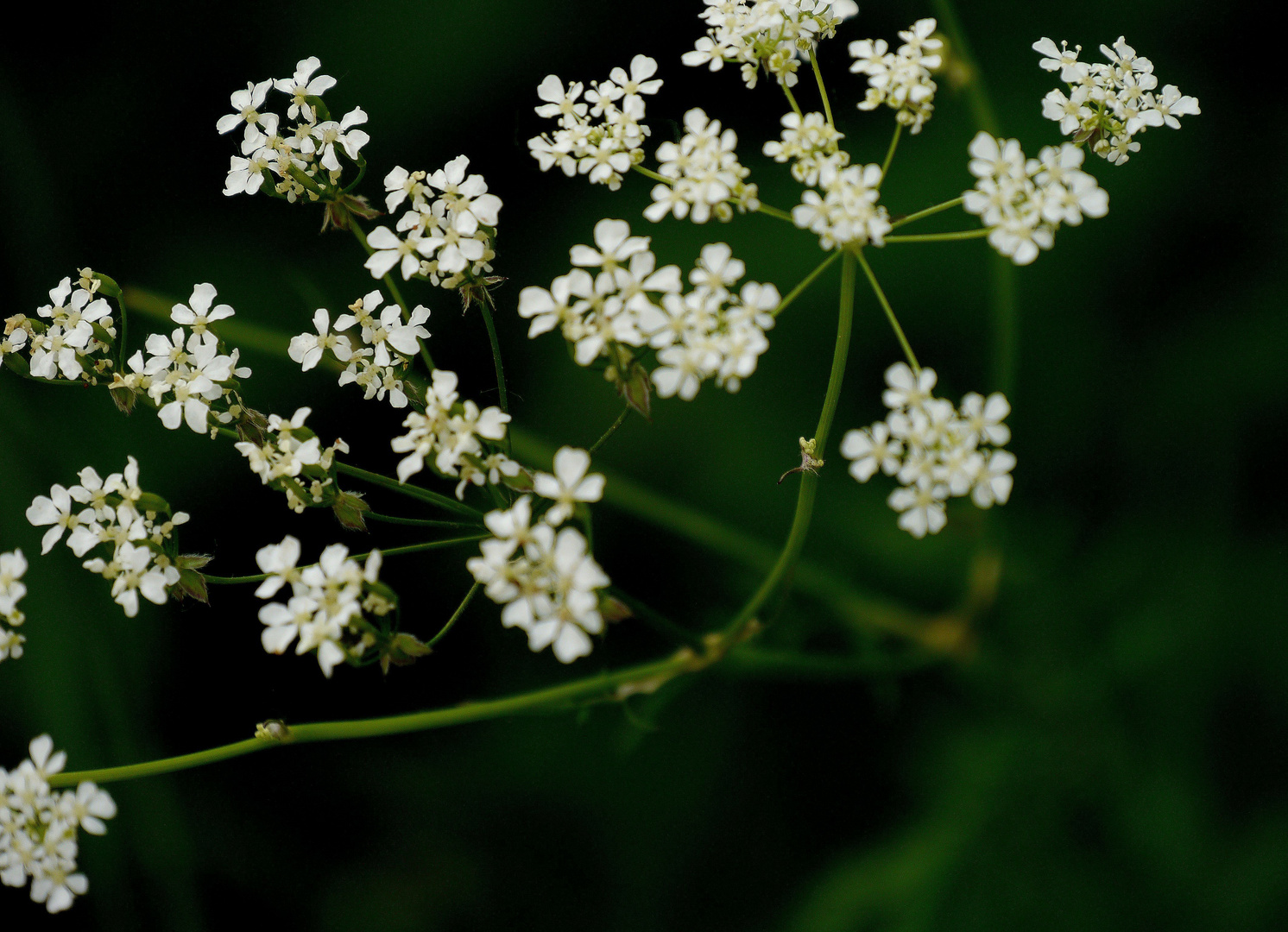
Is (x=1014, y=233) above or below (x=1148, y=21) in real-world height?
below

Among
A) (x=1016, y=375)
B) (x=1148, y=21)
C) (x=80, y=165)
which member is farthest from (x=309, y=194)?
(x=1148, y=21)

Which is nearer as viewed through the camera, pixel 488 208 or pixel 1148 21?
pixel 488 208

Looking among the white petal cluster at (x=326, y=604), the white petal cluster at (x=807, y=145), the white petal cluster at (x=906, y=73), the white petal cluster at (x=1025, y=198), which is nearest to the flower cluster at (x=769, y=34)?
the white petal cluster at (x=906, y=73)

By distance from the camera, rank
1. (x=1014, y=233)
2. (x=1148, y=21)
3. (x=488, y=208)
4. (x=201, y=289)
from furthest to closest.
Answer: (x=1148, y=21)
(x=201, y=289)
(x=488, y=208)
(x=1014, y=233)

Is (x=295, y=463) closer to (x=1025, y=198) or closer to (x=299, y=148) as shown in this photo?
(x=299, y=148)

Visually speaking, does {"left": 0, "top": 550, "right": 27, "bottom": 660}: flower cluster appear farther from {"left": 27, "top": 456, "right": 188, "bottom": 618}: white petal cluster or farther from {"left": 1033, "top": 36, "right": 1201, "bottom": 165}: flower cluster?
{"left": 1033, "top": 36, "right": 1201, "bottom": 165}: flower cluster

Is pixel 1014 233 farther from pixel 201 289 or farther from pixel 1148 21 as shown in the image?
pixel 1148 21

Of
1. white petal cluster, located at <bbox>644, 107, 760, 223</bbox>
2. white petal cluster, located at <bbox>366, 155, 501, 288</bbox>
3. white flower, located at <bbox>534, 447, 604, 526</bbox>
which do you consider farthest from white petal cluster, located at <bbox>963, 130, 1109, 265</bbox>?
white petal cluster, located at <bbox>366, 155, 501, 288</bbox>
